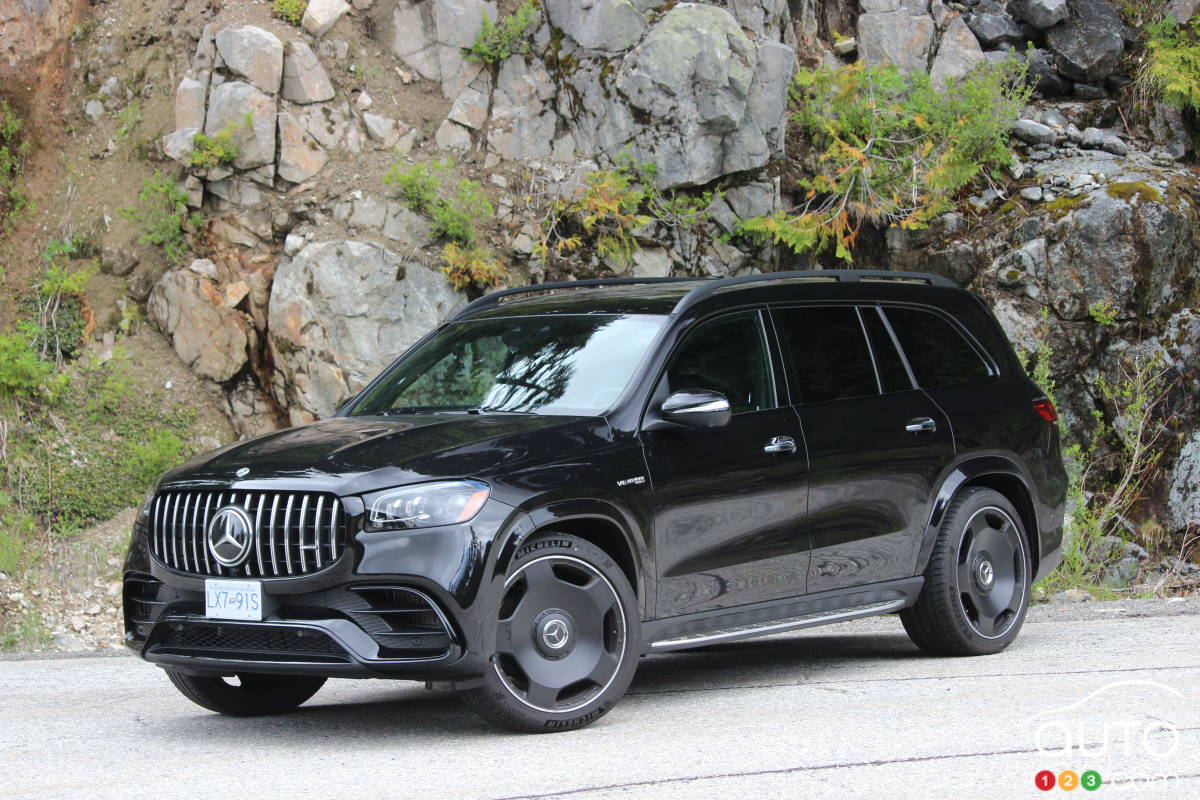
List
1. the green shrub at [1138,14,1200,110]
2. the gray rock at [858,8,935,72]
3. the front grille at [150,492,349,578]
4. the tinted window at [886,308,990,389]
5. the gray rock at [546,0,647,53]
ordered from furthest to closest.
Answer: the gray rock at [858,8,935,72] < the green shrub at [1138,14,1200,110] < the gray rock at [546,0,647,53] < the tinted window at [886,308,990,389] < the front grille at [150,492,349,578]

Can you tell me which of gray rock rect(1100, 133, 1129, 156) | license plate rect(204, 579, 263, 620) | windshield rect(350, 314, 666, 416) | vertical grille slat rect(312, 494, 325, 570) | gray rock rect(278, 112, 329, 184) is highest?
gray rock rect(278, 112, 329, 184)

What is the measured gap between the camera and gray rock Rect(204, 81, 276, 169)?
15758 millimetres

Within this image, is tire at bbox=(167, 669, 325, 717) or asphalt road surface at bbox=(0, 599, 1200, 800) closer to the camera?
asphalt road surface at bbox=(0, 599, 1200, 800)

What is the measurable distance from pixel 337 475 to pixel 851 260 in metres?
12.6

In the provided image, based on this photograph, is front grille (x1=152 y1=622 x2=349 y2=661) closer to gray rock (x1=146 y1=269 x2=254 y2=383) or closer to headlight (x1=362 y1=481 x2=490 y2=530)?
headlight (x1=362 y1=481 x2=490 y2=530)

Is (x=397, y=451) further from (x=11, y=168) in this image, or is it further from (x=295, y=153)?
(x=11, y=168)

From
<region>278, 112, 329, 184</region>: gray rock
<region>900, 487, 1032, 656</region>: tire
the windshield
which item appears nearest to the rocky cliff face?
<region>278, 112, 329, 184</region>: gray rock

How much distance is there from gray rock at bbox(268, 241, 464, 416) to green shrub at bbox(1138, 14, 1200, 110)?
11197 mm

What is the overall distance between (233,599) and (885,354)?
382 cm

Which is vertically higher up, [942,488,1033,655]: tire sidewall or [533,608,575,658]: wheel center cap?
[533,608,575,658]: wheel center cap

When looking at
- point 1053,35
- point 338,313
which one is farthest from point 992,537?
point 1053,35

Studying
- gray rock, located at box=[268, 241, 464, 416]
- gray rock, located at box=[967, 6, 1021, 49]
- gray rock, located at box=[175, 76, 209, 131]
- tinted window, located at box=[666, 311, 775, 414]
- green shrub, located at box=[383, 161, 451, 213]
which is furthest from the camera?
gray rock, located at box=[967, 6, 1021, 49]

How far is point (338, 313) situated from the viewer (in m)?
15.1

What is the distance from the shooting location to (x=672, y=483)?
6.08 m
